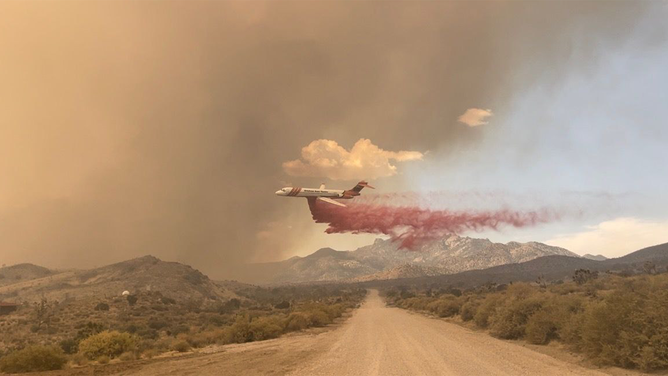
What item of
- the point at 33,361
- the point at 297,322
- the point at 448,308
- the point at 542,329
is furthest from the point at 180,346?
the point at 448,308

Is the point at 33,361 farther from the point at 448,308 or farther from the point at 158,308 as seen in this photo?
the point at 158,308

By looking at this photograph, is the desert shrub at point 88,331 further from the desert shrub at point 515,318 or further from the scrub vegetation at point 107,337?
the desert shrub at point 515,318

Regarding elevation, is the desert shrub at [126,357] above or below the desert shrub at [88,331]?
below

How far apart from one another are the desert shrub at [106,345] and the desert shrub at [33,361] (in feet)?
8.70

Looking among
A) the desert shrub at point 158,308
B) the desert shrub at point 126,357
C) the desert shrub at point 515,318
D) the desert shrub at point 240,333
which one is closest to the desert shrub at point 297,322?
the desert shrub at point 240,333

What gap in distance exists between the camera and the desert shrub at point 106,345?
24641 mm

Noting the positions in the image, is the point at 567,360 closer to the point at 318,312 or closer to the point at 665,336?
the point at 665,336

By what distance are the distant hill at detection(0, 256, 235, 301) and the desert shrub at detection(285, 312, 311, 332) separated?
98101mm

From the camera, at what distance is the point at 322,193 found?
4772 centimetres

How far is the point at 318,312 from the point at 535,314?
2655cm

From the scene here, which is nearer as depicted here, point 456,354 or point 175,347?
point 456,354

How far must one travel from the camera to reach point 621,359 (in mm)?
15883

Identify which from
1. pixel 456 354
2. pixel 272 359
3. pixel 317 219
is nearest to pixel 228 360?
pixel 272 359

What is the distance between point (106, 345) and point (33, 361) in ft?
14.9
